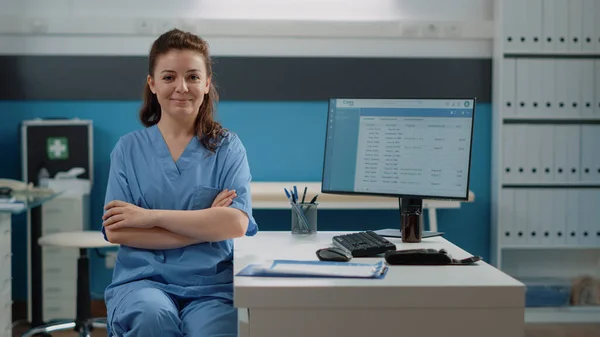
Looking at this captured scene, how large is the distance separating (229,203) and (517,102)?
2.43m

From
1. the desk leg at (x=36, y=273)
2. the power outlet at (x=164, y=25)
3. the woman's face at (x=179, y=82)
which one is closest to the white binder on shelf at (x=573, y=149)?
the power outlet at (x=164, y=25)

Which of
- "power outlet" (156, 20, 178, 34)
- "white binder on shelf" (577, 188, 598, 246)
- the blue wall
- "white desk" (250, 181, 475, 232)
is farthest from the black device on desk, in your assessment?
"power outlet" (156, 20, 178, 34)

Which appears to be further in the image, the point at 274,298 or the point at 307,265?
the point at 307,265

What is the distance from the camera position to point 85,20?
3.94 meters

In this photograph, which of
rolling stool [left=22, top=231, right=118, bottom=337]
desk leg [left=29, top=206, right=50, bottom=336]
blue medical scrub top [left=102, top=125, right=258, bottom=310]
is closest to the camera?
blue medical scrub top [left=102, top=125, right=258, bottom=310]

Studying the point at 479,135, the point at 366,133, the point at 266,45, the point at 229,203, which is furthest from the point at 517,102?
the point at 229,203

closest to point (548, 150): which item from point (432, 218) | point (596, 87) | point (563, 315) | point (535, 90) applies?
point (535, 90)

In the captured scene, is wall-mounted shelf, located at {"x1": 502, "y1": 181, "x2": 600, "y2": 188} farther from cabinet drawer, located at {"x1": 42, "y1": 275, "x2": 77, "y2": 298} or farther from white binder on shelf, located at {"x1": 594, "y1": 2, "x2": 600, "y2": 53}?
cabinet drawer, located at {"x1": 42, "y1": 275, "x2": 77, "y2": 298}

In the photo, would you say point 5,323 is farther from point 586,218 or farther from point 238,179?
point 586,218

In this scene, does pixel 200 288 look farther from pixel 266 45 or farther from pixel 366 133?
pixel 266 45

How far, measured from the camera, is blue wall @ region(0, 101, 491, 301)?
4.00 meters

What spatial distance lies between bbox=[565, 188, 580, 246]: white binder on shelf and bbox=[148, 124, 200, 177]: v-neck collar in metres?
2.56

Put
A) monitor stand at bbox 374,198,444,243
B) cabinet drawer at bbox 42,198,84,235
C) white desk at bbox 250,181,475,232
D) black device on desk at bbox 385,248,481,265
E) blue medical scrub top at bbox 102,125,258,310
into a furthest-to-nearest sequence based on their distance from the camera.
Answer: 1. cabinet drawer at bbox 42,198,84,235
2. white desk at bbox 250,181,475,232
3. monitor stand at bbox 374,198,444,243
4. blue medical scrub top at bbox 102,125,258,310
5. black device on desk at bbox 385,248,481,265

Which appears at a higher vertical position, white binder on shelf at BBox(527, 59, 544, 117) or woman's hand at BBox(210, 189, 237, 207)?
white binder on shelf at BBox(527, 59, 544, 117)
